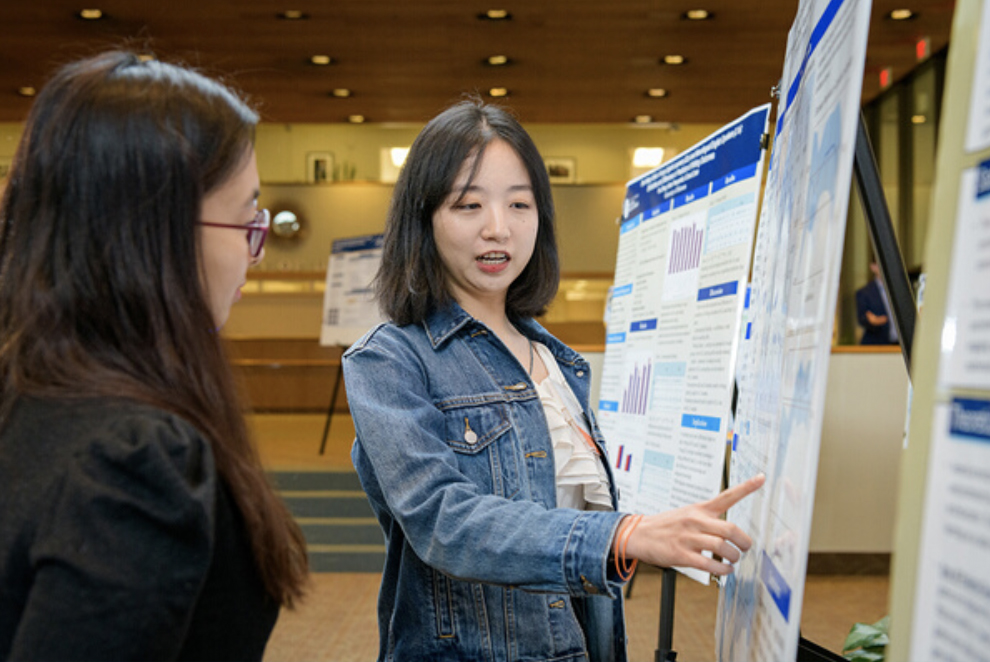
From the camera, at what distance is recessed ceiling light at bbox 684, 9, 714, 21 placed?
19.5 feet

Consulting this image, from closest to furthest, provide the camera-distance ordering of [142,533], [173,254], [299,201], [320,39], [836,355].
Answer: [142,533] → [173,254] → [836,355] → [320,39] → [299,201]

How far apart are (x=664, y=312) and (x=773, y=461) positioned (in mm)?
1237

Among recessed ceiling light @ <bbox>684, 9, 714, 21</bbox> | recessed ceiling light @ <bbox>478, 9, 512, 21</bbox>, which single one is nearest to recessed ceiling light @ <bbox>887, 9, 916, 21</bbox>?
recessed ceiling light @ <bbox>684, 9, 714, 21</bbox>

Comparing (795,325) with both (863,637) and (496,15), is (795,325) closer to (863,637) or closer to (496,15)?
(863,637)

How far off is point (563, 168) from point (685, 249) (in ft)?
28.1

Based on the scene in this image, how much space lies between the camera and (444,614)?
4.14 feet

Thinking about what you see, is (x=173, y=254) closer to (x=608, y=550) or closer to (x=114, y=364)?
(x=114, y=364)

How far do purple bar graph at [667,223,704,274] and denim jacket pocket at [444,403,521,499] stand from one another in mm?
895

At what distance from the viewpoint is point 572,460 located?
1402mm

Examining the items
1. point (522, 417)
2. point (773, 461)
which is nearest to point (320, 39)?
point (522, 417)

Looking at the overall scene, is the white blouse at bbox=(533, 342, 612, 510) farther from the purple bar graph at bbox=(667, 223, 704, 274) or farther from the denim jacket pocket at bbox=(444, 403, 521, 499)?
the purple bar graph at bbox=(667, 223, 704, 274)

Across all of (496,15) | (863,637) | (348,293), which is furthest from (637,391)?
(348,293)

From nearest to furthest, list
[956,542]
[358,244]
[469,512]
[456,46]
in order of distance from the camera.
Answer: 1. [956,542]
2. [469,512]
3. [456,46]
4. [358,244]

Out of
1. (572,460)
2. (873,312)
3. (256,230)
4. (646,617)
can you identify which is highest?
(873,312)
